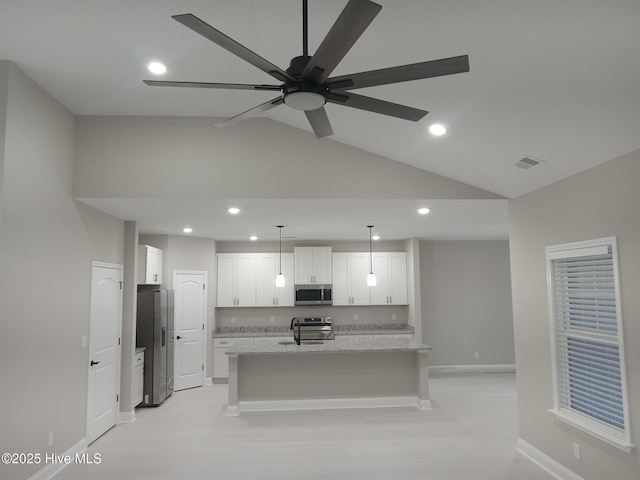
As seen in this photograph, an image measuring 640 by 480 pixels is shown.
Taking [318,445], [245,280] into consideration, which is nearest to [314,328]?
[245,280]

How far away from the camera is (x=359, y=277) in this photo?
804 centimetres

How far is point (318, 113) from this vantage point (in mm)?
2141

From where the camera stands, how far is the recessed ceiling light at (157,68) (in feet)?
10.9

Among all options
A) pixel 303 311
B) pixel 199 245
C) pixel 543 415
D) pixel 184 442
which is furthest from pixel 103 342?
pixel 543 415

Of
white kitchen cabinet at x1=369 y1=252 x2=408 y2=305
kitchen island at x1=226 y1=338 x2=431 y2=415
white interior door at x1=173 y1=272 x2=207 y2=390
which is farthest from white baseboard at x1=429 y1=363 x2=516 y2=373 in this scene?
white interior door at x1=173 y1=272 x2=207 y2=390

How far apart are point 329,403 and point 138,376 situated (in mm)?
2606

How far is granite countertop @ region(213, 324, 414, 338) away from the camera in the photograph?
7.66 m

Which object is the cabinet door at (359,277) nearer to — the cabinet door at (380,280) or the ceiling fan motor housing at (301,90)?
the cabinet door at (380,280)

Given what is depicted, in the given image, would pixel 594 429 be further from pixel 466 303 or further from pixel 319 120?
pixel 466 303

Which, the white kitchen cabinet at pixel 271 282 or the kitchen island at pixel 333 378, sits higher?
the white kitchen cabinet at pixel 271 282

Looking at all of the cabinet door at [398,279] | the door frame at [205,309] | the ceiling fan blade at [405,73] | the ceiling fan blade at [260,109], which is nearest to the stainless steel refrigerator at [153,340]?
the door frame at [205,309]

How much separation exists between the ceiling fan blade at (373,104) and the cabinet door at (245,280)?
6186 mm

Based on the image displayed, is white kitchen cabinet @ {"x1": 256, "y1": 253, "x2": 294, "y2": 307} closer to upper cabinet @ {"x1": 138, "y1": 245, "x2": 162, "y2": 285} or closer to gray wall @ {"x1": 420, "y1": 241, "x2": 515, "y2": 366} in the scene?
upper cabinet @ {"x1": 138, "y1": 245, "x2": 162, "y2": 285}

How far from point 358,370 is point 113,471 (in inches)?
124
